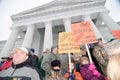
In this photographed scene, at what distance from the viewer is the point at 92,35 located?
21.3ft

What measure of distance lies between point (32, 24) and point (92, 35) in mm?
20718

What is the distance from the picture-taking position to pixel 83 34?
6449 mm

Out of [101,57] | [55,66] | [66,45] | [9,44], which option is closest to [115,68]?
[55,66]

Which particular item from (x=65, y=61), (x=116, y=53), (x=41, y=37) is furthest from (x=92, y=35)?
(x=41, y=37)

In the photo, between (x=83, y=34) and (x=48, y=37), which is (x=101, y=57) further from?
(x=48, y=37)

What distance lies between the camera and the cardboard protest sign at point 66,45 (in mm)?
6262

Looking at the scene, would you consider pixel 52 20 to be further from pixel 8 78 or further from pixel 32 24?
pixel 8 78

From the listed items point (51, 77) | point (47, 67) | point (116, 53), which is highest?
point (47, 67)

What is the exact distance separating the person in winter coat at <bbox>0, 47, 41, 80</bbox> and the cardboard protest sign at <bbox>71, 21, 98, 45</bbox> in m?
2.22

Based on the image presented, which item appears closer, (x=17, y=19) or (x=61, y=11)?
(x=61, y=11)

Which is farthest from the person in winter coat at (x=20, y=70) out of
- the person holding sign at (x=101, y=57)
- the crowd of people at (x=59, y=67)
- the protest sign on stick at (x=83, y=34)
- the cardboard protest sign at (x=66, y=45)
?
the person holding sign at (x=101, y=57)

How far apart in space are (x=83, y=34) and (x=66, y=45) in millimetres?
710

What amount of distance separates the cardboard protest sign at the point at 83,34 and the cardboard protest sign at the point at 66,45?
0.24 m

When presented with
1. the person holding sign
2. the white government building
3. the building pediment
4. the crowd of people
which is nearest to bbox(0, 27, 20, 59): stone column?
the white government building
